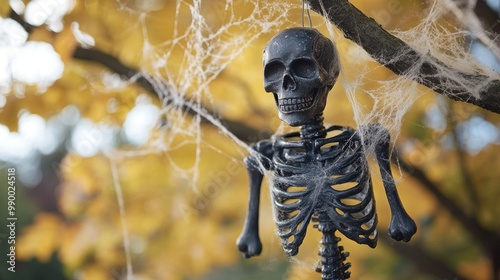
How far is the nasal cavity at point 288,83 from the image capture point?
719 millimetres

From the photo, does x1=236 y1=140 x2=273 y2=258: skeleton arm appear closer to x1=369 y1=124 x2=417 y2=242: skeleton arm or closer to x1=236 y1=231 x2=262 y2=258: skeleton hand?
x1=236 y1=231 x2=262 y2=258: skeleton hand

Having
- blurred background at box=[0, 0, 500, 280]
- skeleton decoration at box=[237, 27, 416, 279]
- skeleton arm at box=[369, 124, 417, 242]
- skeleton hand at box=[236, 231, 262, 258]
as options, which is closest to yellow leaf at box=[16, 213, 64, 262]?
blurred background at box=[0, 0, 500, 280]

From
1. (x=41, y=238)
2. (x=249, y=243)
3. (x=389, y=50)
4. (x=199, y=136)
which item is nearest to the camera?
(x=389, y=50)

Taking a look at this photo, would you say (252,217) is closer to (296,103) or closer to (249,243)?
(249,243)

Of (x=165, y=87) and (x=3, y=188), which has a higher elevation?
(x=165, y=87)

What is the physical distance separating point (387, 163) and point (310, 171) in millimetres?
108

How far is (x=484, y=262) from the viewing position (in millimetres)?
1530

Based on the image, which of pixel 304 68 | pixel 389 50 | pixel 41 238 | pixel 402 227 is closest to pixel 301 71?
pixel 304 68

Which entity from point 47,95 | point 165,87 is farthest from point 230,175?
point 47,95

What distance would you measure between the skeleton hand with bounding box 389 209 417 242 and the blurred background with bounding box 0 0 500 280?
23 cm

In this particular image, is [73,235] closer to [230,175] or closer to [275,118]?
[230,175]

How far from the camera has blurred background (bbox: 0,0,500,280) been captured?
3.84 ft

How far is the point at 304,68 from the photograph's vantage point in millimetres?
722

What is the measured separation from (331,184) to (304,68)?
160mm
